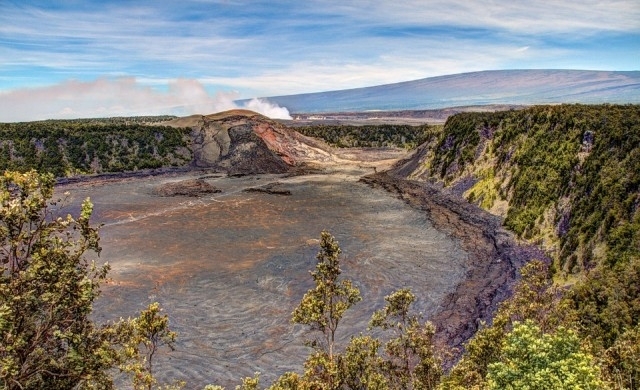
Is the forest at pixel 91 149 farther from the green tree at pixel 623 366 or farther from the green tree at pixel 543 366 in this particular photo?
the green tree at pixel 543 366

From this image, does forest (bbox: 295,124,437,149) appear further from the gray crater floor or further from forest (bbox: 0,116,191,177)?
the gray crater floor

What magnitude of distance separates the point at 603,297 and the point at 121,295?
2899cm

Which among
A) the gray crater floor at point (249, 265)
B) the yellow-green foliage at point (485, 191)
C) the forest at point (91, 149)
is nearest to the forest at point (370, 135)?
the forest at point (91, 149)

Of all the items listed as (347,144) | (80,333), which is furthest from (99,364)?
(347,144)

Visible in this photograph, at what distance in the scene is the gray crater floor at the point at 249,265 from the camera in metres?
25.1

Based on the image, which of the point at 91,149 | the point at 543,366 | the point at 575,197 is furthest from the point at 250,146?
the point at 543,366

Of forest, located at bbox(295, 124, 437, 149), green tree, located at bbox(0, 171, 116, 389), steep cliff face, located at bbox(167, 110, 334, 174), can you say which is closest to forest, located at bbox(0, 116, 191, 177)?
steep cliff face, located at bbox(167, 110, 334, 174)

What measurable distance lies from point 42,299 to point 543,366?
10.4 metres

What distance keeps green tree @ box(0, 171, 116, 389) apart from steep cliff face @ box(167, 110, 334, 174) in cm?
8410

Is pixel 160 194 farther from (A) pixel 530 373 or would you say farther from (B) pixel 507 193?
(A) pixel 530 373

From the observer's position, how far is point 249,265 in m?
37.7

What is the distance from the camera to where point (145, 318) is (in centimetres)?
1289

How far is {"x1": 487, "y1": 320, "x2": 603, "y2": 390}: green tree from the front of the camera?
9.61m

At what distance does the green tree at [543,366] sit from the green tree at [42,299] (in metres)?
8.57
